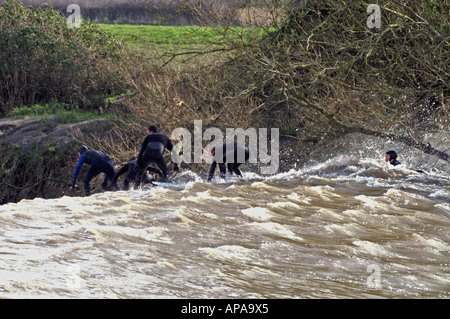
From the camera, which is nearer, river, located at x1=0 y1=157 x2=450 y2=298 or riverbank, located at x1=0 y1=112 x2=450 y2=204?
river, located at x1=0 y1=157 x2=450 y2=298

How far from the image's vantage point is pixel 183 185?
15.4 m

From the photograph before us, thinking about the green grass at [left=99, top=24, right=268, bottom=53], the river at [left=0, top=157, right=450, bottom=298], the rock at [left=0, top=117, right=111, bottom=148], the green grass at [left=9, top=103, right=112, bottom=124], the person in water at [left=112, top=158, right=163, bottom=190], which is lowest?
the river at [left=0, top=157, right=450, bottom=298]

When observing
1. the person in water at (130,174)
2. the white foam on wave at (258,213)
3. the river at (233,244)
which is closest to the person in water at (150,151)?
the person in water at (130,174)

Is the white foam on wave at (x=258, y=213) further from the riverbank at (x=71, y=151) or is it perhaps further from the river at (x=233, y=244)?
the riverbank at (x=71, y=151)

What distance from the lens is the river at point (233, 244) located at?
22.9ft

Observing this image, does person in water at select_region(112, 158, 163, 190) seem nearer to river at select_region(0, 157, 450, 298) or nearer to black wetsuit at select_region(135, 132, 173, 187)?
black wetsuit at select_region(135, 132, 173, 187)

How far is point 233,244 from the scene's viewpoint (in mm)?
8992

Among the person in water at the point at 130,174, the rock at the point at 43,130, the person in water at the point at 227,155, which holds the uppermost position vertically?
the rock at the point at 43,130

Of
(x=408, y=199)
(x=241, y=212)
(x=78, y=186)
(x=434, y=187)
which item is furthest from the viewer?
(x=78, y=186)

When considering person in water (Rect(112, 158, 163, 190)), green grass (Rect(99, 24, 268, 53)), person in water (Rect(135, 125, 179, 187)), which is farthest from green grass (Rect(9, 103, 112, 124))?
person in water (Rect(135, 125, 179, 187))

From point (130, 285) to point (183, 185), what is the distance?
854cm

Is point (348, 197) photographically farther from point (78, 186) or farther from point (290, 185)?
point (78, 186)

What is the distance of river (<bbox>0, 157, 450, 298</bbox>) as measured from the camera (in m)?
6.98
